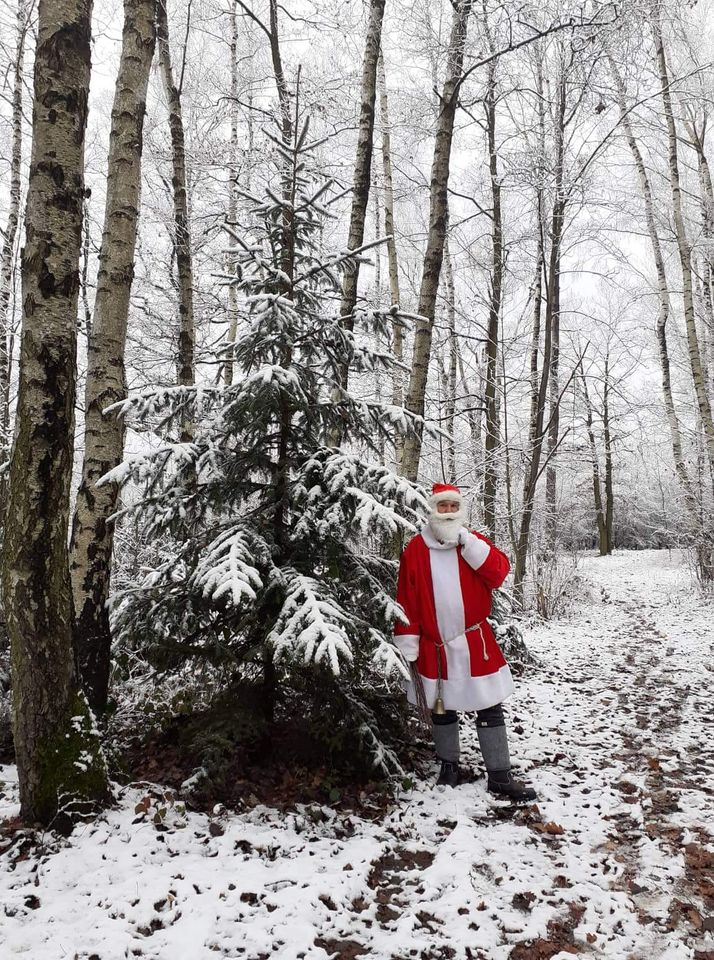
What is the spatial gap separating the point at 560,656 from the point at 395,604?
4756 mm

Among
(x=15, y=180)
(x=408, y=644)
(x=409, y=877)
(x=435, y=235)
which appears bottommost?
(x=409, y=877)

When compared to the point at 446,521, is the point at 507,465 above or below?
above

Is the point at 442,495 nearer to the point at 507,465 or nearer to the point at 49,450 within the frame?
the point at 49,450

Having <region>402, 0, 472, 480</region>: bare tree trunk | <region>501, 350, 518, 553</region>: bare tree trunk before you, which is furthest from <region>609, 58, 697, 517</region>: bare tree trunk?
<region>402, 0, 472, 480</region>: bare tree trunk

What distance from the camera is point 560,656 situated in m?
7.33

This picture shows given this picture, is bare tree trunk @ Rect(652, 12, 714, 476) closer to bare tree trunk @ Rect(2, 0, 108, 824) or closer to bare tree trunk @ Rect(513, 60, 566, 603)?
bare tree trunk @ Rect(513, 60, 566, 603)

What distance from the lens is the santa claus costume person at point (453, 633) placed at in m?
3.67

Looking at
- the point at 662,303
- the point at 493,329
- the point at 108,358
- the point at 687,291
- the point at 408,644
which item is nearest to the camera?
the point at 408,644

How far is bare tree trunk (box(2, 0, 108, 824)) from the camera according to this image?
280 centimetres

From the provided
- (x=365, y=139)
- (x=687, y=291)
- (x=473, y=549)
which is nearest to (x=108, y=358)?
(x=473, y=549)

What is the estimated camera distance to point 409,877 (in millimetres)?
2781

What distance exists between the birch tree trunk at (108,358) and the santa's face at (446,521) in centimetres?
208

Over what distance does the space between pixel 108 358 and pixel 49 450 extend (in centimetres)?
118

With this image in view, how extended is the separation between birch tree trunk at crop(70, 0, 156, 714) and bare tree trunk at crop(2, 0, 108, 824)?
2.13 feet
